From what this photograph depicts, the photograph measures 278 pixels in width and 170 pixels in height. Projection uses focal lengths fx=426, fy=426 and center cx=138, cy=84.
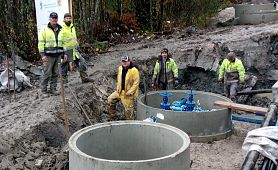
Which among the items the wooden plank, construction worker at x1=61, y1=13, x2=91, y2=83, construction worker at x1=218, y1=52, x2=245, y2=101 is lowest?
the wooden plank

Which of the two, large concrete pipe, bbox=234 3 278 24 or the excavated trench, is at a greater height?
large concrete pipe, bbox=234 3 278 24

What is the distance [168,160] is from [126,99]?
4.70m

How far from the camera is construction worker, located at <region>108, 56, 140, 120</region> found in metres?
10.0

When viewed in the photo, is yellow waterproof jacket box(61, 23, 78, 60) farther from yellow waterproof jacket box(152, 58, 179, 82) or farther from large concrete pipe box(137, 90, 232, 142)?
yellow waterproof jacket box(152, 58, 179, 82)

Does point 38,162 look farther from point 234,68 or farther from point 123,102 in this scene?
point 234,68

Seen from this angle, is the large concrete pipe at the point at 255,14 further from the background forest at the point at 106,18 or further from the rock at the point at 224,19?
the background forest at the point at 106,18

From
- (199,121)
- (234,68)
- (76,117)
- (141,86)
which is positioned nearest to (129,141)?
(76,117)

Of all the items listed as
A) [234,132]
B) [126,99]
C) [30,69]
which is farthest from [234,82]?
[30,69]

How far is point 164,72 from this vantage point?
12.1 metres

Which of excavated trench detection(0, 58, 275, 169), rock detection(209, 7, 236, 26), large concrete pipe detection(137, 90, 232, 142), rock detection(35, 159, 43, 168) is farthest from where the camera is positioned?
rock detection(209, 7, 236, 26)

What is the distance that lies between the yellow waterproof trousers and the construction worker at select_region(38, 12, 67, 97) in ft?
4.54

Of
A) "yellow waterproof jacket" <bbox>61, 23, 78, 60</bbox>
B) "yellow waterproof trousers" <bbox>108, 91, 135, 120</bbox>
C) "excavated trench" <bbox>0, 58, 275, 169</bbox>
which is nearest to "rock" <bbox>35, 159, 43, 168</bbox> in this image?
"excavated trench" <bbox>0, 58, 275, 169</bbox>

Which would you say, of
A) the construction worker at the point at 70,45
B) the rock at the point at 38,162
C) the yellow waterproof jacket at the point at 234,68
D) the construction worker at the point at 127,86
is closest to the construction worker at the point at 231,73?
the yellow waterproof jacket at the point at 234,68

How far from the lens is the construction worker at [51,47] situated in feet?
32.4
